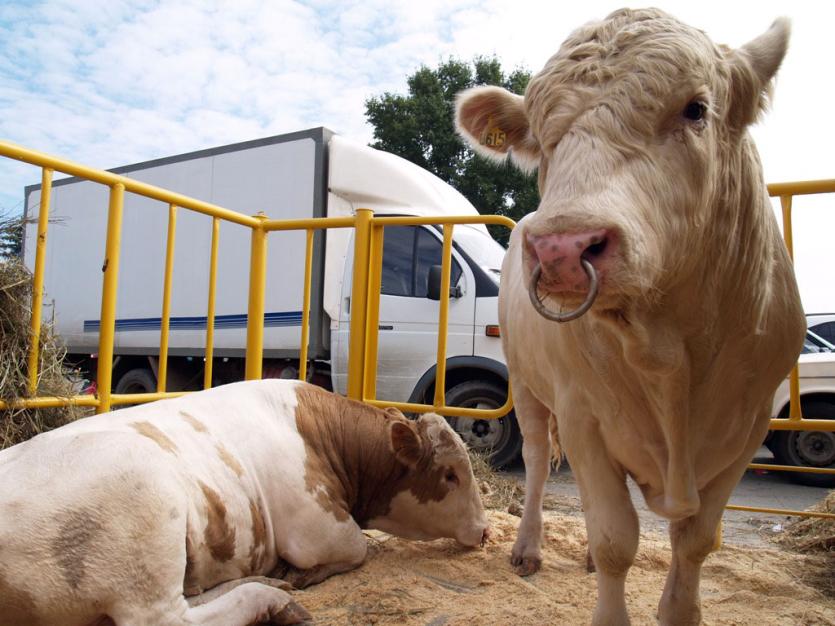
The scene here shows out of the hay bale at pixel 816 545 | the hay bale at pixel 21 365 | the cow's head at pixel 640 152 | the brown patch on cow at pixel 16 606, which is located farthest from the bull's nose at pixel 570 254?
the hay bale at pixel 21 365

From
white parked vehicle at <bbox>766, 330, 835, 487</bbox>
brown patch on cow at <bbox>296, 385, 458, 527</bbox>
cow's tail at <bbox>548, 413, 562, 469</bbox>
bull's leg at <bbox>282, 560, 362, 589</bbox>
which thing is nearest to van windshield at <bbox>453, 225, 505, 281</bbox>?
white parked vehicle at <bbox>766, 330, 835, 487</bbox>

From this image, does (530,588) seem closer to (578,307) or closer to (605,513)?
(605,513)

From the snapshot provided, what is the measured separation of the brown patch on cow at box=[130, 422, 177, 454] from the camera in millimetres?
2641

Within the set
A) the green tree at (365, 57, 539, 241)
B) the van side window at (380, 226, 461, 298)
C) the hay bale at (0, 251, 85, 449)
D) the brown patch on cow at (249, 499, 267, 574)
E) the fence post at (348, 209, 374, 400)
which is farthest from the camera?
the green tree at (365, 57, 539, 241)

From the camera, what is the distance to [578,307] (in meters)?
1.40

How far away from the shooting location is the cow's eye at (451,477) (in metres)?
3.58

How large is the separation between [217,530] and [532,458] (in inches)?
66.3

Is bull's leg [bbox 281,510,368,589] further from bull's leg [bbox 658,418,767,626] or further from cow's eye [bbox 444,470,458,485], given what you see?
bull's leg [bbox 658,418,767,626]

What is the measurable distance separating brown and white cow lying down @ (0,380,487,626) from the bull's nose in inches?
65.2

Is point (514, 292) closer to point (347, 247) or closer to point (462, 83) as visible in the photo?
point (347, 247)

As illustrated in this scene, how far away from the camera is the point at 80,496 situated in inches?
86.9

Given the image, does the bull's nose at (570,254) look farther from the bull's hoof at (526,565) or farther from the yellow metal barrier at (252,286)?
the yellow metal barrier at (252,286)

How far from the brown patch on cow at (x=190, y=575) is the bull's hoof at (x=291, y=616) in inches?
12.2

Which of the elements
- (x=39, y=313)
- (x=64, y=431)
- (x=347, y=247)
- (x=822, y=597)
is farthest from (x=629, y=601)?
(x=347, y=247)
